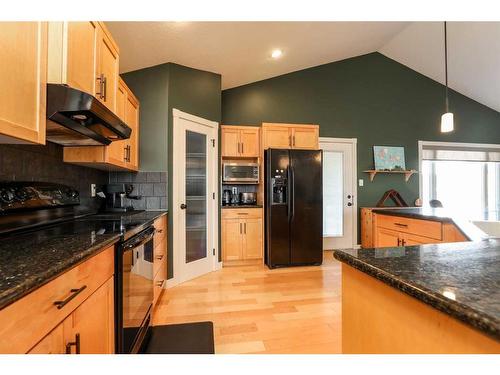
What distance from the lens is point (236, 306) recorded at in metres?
2.38

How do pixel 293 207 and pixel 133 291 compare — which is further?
pixel 293 207

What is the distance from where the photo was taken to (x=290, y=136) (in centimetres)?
389

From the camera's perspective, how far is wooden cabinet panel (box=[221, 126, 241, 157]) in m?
3.80

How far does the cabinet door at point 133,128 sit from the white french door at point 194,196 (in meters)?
0.41

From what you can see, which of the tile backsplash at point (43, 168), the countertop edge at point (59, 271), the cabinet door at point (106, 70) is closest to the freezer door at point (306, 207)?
the cabinet door at point (106, 70)

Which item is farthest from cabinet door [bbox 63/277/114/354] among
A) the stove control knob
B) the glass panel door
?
the glass panel door

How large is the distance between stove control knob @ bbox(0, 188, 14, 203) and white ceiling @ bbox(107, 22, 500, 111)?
5.60ft

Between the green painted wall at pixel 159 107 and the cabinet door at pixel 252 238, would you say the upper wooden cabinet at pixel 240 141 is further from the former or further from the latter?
the cabinet door at pixel 252 238

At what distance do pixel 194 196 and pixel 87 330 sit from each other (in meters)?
2.31

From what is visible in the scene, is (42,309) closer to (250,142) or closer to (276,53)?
(250,142)

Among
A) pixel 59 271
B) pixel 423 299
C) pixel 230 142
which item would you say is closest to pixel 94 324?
pixel 59 271

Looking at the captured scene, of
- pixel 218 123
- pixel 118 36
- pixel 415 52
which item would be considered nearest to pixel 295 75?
pixel 218 123

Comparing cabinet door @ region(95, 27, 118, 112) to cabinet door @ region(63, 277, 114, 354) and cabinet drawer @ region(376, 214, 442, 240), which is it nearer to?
cabinet door @ region(63, 277, 114, 354)

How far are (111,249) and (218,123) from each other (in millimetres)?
2570
